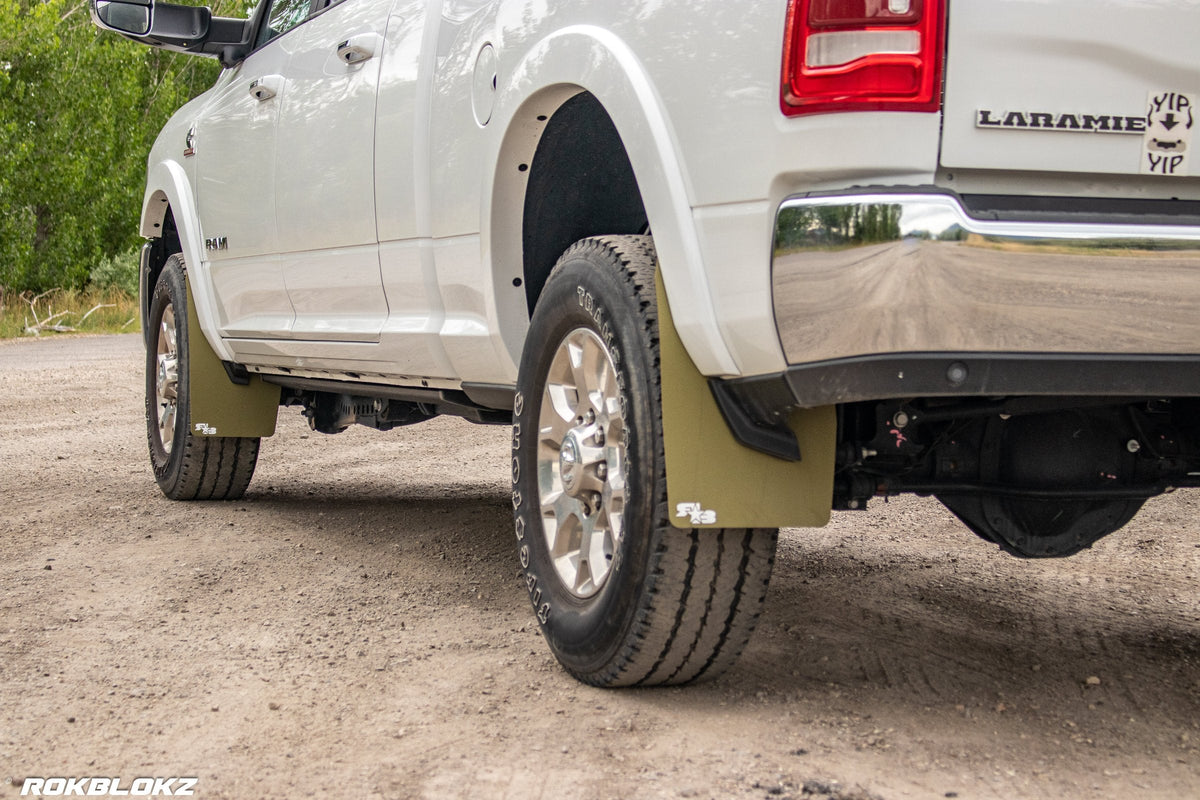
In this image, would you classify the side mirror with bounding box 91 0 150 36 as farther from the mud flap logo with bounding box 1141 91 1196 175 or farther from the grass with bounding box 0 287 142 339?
the grass with bounding box 0 287 142 339

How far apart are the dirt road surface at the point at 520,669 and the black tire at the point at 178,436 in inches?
8.9

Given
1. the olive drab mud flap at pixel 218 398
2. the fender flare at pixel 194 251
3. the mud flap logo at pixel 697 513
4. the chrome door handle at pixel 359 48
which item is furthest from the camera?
the olive drab mud flap at pixel 218 398

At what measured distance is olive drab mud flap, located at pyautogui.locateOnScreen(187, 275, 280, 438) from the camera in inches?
220

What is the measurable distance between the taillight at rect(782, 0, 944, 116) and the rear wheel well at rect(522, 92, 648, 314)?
103cm

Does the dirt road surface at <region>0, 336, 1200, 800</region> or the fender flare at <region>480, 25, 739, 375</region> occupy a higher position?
the fender flare at <region>480, 25, 739, 375</region>

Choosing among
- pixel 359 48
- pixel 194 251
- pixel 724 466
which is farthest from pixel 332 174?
pixel 724 466

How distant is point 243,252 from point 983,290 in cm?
332

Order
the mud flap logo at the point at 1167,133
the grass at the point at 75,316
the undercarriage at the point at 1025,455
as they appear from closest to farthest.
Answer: the mud flap logo at the point at 1167,133 < the undercarriage at the point at 1025,455 < the grass at the point at 75,316

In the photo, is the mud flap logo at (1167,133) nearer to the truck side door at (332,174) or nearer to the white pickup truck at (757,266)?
the white pickup truck at (757,266)

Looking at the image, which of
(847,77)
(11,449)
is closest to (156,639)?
(847,77)

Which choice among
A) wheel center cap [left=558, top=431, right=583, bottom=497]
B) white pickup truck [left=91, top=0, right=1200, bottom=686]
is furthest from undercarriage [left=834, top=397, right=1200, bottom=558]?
wheel center cap [left=558, top=431, right=583, bottom=497]

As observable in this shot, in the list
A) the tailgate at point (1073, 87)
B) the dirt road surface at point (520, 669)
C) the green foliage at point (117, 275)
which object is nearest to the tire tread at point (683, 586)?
the dirt road surface at point (520, 669)

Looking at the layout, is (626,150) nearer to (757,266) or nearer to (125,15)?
(757,266)

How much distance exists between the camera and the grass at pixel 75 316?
2081 cm
